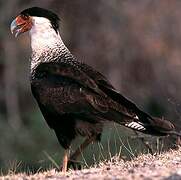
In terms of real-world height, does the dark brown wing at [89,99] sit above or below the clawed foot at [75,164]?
above

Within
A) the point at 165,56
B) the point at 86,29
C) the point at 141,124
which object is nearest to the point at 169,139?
the point at 141,124

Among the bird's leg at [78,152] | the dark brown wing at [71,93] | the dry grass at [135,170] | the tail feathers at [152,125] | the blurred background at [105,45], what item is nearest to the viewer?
the dry grass at [135,170]

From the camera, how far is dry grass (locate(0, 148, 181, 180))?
289 inches

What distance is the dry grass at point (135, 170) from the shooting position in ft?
24.1

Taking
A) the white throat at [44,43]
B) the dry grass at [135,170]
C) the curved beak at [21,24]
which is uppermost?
the curved beak at [21,24]

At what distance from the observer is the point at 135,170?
25.5ft

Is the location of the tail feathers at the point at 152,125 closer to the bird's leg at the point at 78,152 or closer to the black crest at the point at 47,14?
the bird's leg at the point at 78,152

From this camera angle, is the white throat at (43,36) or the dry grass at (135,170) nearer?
the dry grass at (135,170)

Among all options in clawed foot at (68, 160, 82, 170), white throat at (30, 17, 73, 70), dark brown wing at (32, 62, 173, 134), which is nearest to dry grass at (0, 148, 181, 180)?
Result: dark brown wing at (32, 62, 173, 134)

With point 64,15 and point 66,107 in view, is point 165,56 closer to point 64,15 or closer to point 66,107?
point 64,15

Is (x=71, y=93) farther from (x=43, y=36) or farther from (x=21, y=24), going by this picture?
(x=21, y=24)

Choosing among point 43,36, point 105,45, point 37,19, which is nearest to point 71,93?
point 43,36

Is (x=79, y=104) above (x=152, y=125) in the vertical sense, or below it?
above

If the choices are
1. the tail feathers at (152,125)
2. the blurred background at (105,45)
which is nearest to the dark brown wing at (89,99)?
the tail feathers at (152,125)
